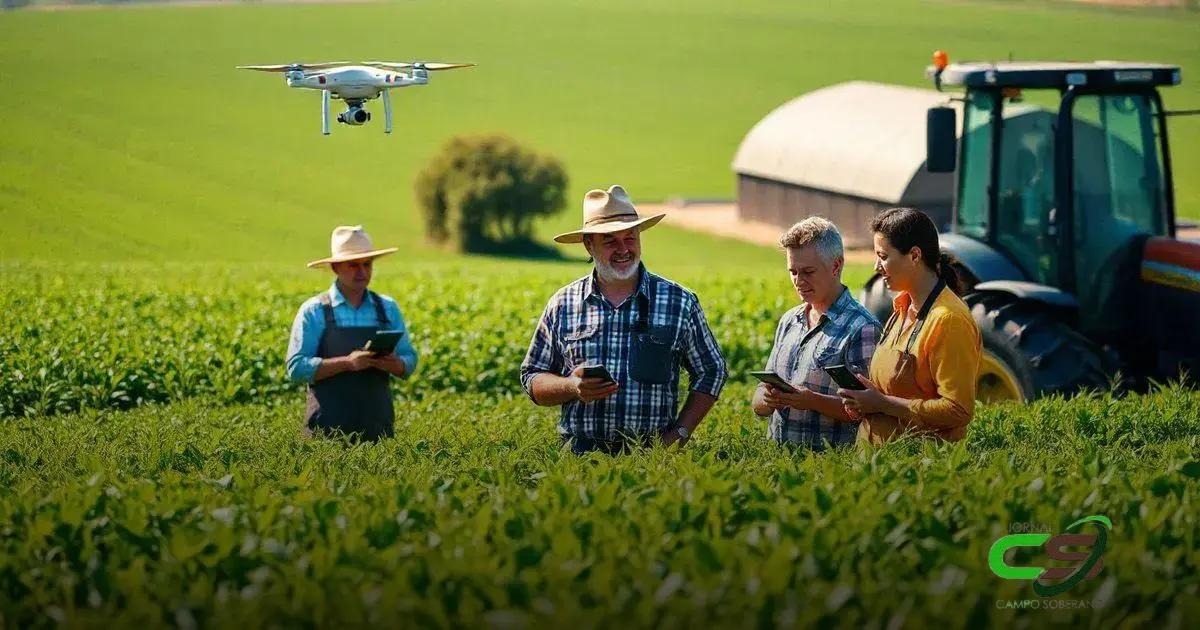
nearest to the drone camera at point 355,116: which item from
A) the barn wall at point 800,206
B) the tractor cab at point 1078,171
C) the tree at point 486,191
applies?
the tractor cab at point 1078,171

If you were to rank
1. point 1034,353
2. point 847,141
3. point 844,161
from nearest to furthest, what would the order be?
point 1034,353, point 844,161, point 847,141

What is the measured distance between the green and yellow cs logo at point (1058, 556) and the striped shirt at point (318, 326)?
392 centimetres

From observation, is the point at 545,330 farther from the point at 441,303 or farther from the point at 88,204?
the point at 88,204

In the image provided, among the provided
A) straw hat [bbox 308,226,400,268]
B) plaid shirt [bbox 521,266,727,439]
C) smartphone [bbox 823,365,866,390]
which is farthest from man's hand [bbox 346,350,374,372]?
smartphone [bbox 823,365,866,390]

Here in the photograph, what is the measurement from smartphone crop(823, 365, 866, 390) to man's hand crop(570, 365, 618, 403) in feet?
2.88

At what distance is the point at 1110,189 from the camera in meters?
10.4

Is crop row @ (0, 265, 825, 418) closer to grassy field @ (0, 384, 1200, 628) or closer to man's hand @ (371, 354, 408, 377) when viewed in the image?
man's hand @ (371, 354, 408, 377)

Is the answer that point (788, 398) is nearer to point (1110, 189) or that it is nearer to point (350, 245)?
point (350, 245)

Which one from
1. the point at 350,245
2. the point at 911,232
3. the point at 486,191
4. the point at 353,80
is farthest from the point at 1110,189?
the point at 486,191

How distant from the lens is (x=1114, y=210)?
1041 cm

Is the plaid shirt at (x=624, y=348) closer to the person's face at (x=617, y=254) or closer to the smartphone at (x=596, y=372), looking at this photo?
the person's face at (x=617, y=254)

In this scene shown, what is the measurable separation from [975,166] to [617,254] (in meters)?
5.40

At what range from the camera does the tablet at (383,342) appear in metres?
7.45

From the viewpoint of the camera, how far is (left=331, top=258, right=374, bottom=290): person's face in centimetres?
789
